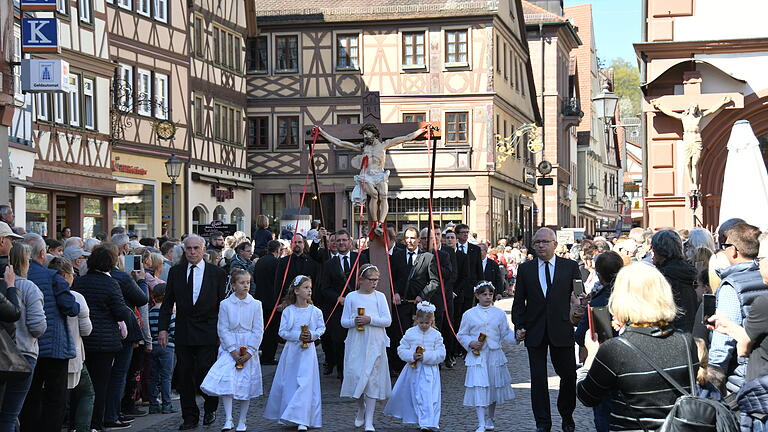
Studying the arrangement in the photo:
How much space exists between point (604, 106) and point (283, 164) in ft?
64.9

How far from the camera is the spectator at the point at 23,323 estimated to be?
28.4ft

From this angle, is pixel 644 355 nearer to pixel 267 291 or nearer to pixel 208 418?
pixel 208 418

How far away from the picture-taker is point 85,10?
28.8 m

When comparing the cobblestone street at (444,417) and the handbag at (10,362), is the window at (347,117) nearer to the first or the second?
the cobblestone street at (444,417)

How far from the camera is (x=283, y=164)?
43812mm

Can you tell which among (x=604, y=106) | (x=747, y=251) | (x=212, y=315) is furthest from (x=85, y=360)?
(x=604, y=106)

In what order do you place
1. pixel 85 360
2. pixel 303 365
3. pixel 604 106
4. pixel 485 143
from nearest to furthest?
pixel 85 360 → pixel 303 365 → pixel 604 106 → pixel 485 143

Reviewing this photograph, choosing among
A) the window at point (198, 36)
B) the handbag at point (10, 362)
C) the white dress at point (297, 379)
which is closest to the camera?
the handbag at point (10, 362)

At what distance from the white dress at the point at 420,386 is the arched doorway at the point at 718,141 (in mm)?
16191

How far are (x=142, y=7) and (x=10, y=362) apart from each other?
25916 mm

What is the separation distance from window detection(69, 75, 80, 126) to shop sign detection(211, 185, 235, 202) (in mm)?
9706

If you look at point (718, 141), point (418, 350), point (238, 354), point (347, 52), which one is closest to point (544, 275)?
point (418, 350)

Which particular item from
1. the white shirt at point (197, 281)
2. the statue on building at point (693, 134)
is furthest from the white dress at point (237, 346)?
the statue on building at point (693, 134)

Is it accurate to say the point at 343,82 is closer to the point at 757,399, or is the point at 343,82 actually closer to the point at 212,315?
the point at 212,315
